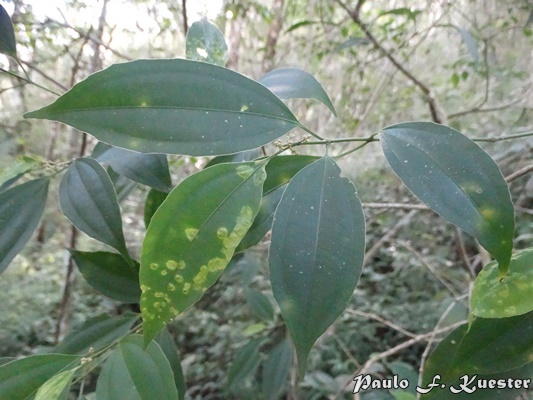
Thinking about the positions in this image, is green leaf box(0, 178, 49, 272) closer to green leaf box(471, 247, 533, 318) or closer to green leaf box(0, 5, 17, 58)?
green leaf box(0, 5, 17, 58)

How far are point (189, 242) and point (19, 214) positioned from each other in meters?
0.27

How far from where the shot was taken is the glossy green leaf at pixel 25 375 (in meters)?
0.35

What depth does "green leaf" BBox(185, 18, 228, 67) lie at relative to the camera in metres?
0.44

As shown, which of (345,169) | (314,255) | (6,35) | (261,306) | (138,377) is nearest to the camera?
(314,255)

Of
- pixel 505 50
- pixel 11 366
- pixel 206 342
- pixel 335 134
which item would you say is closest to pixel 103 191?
pixel 11 366

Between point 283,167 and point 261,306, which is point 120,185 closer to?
point 283,167

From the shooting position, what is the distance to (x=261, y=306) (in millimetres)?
918

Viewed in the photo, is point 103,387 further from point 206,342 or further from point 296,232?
point 206,342

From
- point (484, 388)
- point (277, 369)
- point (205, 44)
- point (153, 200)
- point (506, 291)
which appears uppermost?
point (205, 44)

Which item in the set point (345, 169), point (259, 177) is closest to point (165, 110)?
point (259, 177)

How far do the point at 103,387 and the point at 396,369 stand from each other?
620 millimetres

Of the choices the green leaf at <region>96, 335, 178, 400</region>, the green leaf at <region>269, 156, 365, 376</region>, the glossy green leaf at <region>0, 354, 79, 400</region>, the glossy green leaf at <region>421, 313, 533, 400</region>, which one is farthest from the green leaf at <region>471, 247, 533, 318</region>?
the glossy green leaf at <region>0, 354, 79, 400</region>

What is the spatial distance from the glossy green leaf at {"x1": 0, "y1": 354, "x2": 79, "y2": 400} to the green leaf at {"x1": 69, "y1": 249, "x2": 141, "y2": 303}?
0.38 feet

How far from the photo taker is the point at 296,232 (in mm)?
254
